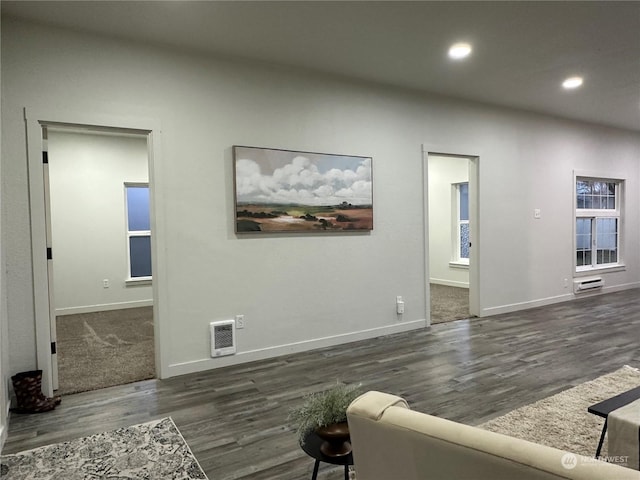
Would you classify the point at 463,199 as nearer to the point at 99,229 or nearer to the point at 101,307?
the point at 99,229

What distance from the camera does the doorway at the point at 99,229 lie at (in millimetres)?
6160

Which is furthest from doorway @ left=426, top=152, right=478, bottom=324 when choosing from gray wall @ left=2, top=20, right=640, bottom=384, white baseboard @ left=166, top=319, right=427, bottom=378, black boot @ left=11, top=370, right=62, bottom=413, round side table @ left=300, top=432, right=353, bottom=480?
round side table @ left=300, top=432, right=353, bottom=480

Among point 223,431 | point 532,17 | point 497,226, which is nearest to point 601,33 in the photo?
point 532,17

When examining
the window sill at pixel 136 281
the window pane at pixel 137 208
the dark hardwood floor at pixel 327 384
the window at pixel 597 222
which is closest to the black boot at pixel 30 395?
the dark hardwood floor at pixel 327 384

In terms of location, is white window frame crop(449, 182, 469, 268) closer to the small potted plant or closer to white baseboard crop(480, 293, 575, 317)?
white baseboard crop(480, 293, 575, 317)

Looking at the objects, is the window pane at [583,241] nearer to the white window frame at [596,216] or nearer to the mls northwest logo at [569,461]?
the white window frame at [596,216]

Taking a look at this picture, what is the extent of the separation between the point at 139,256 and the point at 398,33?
17.8 feet

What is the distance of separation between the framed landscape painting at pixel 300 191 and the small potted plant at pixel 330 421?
251 centimetres

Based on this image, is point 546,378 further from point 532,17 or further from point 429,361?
point 532,17

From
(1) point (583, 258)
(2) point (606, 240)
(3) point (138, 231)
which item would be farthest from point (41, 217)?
(2) point (606, 240)

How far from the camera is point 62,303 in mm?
6203

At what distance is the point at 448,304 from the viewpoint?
637cm

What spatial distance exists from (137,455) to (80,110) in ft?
8.15

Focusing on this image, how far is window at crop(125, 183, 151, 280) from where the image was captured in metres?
6.80
